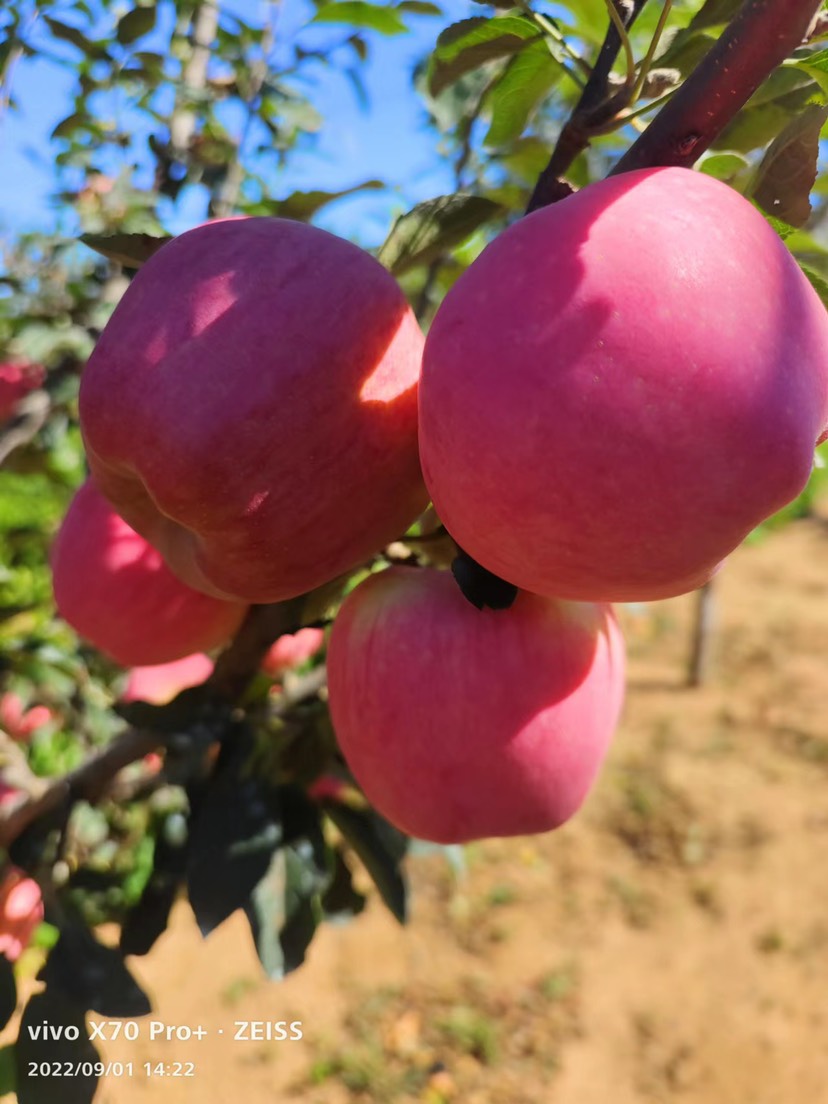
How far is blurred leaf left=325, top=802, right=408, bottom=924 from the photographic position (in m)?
0.96

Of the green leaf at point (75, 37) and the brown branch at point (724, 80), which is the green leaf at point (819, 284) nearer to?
the brown branch at point (724, 80)

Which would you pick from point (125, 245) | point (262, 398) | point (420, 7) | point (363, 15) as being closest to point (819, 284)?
point (262, 398)

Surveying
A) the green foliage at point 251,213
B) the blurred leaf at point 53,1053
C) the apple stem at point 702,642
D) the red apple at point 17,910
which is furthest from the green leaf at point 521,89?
the apple stem at point 702,642

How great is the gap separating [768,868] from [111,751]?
2.59m

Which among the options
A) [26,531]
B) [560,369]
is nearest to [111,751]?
[560,369]

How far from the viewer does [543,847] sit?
122 inches

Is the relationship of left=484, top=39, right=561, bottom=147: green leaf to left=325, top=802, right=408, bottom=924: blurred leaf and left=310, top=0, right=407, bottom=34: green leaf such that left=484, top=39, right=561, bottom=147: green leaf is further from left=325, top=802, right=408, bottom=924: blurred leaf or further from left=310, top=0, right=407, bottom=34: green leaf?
left=325, top=802, right=408, bottom=924: blurred leaf

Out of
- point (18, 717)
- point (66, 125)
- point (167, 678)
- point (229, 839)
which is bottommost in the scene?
point (18, 717)

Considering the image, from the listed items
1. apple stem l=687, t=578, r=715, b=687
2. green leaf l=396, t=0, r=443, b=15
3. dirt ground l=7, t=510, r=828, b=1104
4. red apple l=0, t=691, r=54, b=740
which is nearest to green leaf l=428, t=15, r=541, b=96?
green leaf l=396, t=0, r=443, b=15

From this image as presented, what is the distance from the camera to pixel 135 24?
3.77 feet

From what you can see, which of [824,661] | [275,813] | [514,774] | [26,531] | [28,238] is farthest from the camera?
[824,661]

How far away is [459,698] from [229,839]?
31 centimetres

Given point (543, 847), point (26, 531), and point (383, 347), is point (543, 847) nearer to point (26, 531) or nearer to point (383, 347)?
point (26, 531)

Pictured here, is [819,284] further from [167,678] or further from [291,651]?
[167,678]
